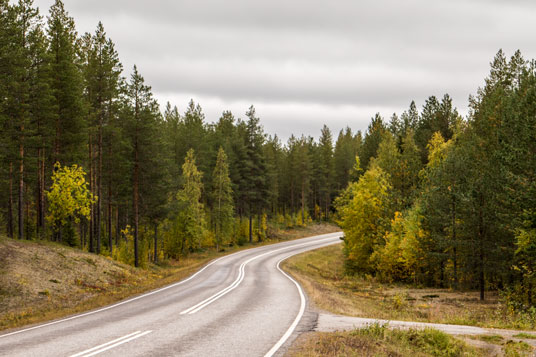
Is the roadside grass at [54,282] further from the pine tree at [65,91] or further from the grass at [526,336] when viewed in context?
the grass at [526,336]

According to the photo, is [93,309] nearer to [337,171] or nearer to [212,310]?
[212,310]

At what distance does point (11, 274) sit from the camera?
19.2 metres

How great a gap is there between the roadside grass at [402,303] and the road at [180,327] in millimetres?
2019

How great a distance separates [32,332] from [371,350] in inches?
376

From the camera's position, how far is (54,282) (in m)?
20.6

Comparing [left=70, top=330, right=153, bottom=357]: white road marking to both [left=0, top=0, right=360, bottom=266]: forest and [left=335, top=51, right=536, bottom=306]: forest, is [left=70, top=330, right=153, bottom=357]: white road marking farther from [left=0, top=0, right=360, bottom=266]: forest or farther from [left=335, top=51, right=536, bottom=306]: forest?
[left=0, top=0, right=360, bottom=266]: forest

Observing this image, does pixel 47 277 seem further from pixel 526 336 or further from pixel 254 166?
pixel 254 166

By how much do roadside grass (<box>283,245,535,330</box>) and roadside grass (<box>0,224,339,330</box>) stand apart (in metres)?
10.2

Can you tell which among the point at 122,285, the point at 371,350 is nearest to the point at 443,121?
the point at 122,285

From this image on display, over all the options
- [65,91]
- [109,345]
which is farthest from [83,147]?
[109,345]

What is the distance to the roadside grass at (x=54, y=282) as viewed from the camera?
16156 mm

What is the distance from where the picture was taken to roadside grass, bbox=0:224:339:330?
1616 centimetres

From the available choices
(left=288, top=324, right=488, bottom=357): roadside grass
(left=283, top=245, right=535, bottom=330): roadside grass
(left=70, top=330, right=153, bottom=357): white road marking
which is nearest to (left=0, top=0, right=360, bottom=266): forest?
(left=283, top=245, right=535, bottom=330): roadside grass

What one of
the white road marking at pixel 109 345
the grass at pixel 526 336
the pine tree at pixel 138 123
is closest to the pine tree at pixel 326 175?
the pine tree at pixel 138 123
